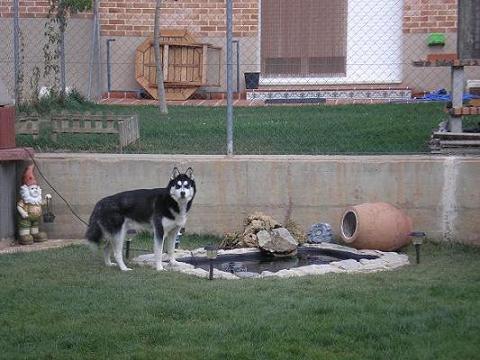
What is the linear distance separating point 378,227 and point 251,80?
27.1 feet

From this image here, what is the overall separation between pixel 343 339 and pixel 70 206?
455cm

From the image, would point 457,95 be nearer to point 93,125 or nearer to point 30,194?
point 93,125

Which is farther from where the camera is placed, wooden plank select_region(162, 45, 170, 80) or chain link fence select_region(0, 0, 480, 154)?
wooden plank select_region(162, 45, 170, 80)

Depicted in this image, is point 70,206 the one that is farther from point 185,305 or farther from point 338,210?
point 185,305

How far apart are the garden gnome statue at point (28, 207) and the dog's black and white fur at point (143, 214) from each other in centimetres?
139

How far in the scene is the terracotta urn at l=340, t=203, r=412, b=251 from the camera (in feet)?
28.9

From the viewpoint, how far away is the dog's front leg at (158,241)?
7.93 metres

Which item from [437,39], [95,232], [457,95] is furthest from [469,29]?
[437,39]

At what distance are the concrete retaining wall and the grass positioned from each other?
1305mm

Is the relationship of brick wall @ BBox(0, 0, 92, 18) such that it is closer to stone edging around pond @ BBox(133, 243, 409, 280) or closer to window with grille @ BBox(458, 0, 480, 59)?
window with grille @ BBox(458, 0, 480, 59)

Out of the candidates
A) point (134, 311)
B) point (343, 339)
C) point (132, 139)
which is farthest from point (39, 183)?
point (343, 339)

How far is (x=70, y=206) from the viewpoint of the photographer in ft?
31.6

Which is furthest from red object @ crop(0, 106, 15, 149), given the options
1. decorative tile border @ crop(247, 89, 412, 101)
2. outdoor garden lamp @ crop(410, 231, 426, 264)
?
decorative tile border @ crop(247, 89, 412, 101)

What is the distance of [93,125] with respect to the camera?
1052cm
